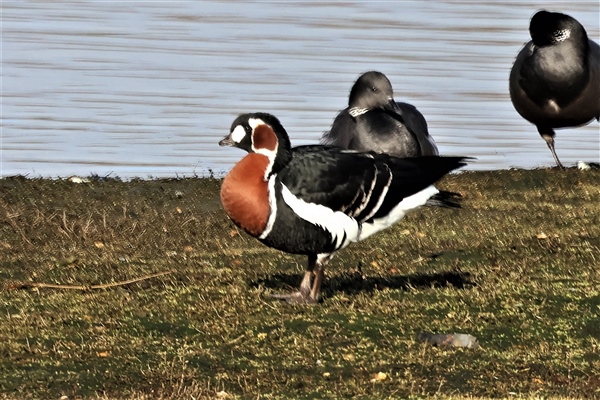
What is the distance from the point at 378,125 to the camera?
37.1 ft

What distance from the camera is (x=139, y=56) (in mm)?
19641

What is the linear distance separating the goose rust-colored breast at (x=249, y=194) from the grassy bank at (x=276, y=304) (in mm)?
552

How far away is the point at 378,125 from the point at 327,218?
→ 3.89 m

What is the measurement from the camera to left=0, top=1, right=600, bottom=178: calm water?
14141 millimetres

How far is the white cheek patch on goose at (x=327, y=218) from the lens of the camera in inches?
292

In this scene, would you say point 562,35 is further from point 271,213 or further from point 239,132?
point 271,213

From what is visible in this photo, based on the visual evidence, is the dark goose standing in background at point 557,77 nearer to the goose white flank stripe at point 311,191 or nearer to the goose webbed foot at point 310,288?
the goose white flank stripe at point 311,191

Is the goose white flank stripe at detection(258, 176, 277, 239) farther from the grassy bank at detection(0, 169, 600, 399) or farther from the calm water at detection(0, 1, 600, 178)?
the calm water at detection(0, 1, 600, 178)

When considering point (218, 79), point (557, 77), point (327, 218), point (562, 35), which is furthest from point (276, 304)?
point (218, 79)

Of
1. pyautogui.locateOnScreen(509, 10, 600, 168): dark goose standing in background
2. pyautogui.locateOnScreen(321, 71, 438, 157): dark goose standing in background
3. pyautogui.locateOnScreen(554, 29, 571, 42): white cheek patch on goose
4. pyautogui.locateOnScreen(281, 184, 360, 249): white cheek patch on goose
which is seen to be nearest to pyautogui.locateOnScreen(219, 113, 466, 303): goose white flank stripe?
pyautogui.locateOnScreen(281, 184, 360, 249): white cheek patch on goose

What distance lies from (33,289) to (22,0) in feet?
67.4

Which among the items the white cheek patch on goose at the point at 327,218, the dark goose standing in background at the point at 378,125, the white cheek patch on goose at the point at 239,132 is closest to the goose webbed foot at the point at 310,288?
the white cheek patch on goose at the point at 327,218

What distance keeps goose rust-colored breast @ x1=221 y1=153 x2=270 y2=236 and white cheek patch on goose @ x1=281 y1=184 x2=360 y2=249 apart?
0.13 m

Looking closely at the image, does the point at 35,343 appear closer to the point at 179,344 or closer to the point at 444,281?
the point at 179,344
